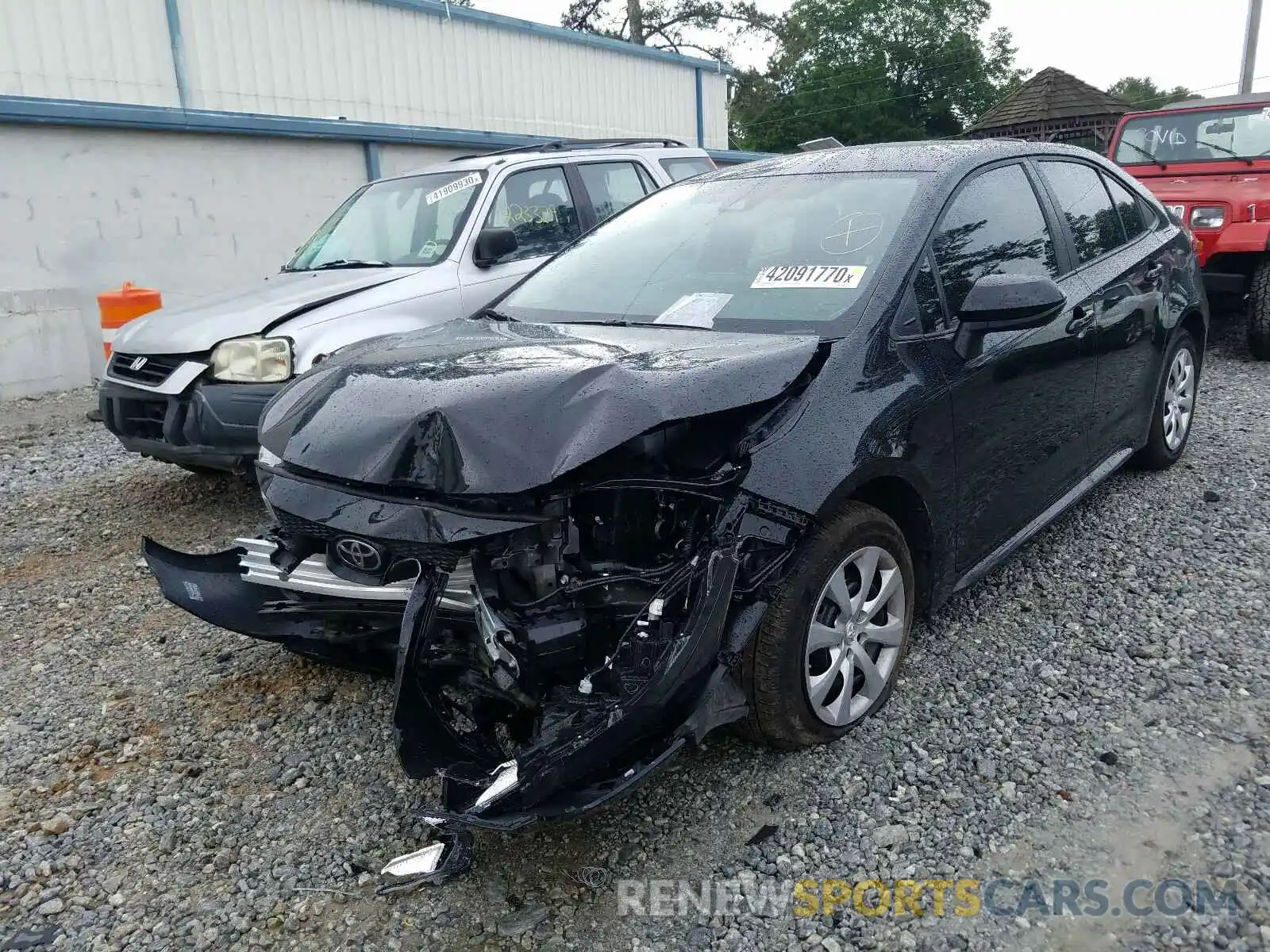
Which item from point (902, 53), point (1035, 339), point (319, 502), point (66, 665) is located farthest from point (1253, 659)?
point (902, 53)

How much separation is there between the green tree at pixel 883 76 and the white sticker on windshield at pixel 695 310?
40.3 metres

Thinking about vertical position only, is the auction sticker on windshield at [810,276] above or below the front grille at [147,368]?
above

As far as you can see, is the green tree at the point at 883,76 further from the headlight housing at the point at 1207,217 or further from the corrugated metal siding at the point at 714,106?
the headlight housing at the point at 1207,217

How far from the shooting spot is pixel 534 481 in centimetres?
231

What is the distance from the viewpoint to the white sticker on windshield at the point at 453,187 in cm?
618

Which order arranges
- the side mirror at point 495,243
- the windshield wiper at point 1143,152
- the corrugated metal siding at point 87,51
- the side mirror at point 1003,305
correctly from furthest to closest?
1. the corrugated metal siding at point 87,51
2. the windshield wiper at point 1143,152
3. the side mirror at point 495,243
4. the side mirror at point 1003,305

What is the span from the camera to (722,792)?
2754 millimetres

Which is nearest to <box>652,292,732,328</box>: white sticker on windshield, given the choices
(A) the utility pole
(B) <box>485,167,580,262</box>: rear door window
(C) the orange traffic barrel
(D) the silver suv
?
(D) the silver suv

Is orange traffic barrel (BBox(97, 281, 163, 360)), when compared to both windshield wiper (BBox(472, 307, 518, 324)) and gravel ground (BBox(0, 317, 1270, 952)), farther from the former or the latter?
windshield wiper (BBox(472, 307, 518, 324))

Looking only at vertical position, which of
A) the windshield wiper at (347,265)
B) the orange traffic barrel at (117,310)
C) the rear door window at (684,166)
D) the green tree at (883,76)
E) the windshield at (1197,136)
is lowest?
the orange traffic barrel at (117,310)

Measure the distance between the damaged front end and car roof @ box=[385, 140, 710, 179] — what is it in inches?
165

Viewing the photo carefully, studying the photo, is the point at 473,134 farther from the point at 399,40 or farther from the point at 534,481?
the point at 534,481

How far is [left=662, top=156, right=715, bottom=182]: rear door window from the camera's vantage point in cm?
733

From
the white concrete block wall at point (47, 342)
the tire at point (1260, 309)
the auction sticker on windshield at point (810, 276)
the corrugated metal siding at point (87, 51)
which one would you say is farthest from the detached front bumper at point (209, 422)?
the tire at point (1260, 309)
